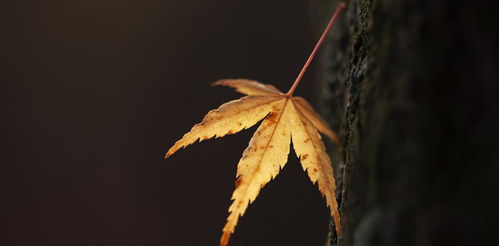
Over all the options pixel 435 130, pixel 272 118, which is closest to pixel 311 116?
pixel 272 118

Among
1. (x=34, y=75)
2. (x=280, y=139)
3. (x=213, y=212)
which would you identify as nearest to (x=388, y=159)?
(x=280, y=139)

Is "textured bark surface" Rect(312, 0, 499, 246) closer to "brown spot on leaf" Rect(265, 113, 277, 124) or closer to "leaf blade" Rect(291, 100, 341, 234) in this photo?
"leaf blade" Rect(291, 100, 341, 234)

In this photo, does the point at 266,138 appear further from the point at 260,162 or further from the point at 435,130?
the point at 435,130

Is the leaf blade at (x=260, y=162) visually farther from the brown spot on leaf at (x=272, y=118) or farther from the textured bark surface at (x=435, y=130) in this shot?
the textured bark surface at (x=435, y=130)

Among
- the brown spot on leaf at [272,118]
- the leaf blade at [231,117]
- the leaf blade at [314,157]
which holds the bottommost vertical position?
the leaf blade at [314,157]

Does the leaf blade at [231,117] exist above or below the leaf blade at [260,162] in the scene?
above

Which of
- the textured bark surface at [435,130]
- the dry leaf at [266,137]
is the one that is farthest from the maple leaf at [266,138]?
the textured bark surface at [435,130]

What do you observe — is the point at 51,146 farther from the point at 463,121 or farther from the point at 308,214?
the point at 463,121
